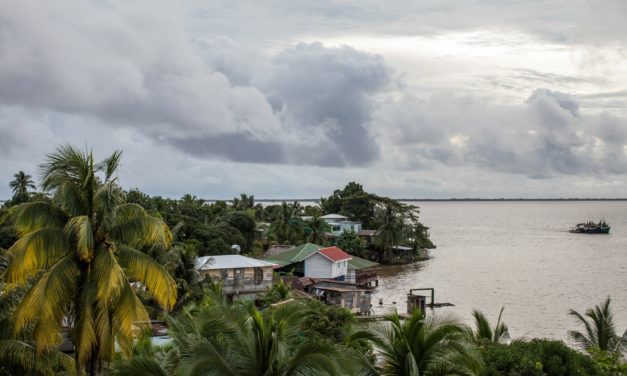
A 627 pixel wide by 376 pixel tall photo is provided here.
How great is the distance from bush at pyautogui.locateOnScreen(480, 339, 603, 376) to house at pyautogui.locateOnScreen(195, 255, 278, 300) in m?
27.9

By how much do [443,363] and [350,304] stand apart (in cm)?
3244

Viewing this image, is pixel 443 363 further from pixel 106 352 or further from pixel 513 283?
pixel 513 283

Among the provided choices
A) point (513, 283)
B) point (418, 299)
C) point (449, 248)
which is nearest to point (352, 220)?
point (449, 248)

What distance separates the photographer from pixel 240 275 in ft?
138

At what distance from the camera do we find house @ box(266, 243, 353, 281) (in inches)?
2039

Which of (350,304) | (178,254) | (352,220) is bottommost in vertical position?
(350,304)

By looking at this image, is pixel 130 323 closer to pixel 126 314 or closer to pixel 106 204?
pixel 126 314

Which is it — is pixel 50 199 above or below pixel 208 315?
above

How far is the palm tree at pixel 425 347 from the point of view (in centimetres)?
954

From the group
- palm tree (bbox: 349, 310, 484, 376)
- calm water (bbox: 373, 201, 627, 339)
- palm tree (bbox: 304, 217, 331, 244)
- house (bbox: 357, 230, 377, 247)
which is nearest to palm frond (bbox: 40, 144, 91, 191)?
palm tree (bbox: 349, 310, 484, 376)

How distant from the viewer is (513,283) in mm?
58125

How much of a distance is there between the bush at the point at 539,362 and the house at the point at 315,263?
125ft

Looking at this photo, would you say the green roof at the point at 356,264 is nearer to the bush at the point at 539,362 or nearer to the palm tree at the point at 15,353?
the bush at the point at 539,362

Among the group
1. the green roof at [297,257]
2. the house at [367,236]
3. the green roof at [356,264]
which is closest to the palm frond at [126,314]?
the green roof at [297,257]
